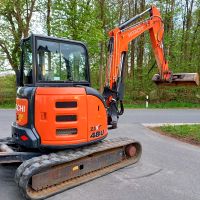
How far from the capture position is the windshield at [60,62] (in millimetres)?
5715

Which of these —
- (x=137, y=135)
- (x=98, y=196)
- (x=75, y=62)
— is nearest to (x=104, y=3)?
(x=137, y=135)

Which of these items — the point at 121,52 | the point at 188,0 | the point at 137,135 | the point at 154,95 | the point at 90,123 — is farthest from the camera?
the point at 188,0

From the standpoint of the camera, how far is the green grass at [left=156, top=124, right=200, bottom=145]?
382 inches

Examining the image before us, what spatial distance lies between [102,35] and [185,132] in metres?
10.6

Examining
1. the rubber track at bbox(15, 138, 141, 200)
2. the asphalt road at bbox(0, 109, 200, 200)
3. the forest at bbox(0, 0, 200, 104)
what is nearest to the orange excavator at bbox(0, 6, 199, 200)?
the rubber track at bbox(15, 138, 141, 200)

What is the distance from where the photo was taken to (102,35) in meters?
19.4

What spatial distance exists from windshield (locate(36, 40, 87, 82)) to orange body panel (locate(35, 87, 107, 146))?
0.31 meters

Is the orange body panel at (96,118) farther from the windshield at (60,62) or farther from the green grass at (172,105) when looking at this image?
the green grass at (172,105)

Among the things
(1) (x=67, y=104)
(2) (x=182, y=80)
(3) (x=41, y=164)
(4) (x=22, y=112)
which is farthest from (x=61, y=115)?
(2) (x=182, y=80)

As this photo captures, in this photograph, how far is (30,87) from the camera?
5699 millimetres

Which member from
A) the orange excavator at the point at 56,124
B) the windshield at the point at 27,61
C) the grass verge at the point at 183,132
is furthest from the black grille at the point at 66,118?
the grass verge at the point at 183,132

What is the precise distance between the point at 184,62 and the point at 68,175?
1861cm

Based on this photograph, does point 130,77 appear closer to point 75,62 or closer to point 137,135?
point 137,135

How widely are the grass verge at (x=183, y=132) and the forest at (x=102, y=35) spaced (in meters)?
8.31
